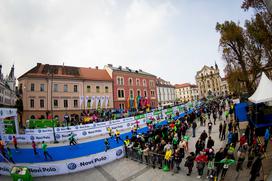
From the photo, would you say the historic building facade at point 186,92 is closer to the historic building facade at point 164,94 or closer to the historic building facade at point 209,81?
the historic building facade at point 209,81

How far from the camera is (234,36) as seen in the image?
20938 millimetres

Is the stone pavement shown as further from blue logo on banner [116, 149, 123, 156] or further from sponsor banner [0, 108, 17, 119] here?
sponsor banner [0, 108, 17, 119]

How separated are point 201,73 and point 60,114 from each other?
296 ft

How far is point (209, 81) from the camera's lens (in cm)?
9900

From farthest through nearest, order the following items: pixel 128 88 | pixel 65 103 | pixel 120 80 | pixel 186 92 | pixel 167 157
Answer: pixel 186 92 → pixel 128 88 → pixel 120 80 → pixel 65 103 → pixel 167 157

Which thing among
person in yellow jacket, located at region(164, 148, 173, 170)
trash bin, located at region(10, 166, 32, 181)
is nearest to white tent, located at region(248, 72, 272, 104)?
person in yellow jacket, located at region(164, 148, 173, 170)

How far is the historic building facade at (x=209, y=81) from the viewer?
96500 millimetres

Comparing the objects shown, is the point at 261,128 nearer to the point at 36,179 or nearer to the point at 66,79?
the point at 36,179

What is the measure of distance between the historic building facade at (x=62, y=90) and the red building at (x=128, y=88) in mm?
1942

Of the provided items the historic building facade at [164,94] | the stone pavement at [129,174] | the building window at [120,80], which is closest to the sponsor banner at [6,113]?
the stone pavement at [129,174]

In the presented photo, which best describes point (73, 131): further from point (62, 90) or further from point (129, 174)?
point (62, 90)

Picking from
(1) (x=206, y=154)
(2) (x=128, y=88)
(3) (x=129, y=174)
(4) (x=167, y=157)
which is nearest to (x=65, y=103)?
(2) (x=128, y=88)

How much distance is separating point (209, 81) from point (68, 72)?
87.8m

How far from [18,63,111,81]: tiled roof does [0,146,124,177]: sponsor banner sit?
23564 mm
